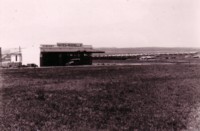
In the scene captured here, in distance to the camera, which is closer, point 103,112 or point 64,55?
point 103,112

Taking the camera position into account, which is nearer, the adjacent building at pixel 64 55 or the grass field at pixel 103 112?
the grass field at pixel 103 112

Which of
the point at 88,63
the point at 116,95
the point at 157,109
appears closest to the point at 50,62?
the point at 88,63

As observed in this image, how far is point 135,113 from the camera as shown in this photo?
14031 millimetres

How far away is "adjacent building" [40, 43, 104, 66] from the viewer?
63.4m

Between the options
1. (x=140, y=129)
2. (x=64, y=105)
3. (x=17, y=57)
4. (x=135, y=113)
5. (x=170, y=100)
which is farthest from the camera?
(x=17, y=57)

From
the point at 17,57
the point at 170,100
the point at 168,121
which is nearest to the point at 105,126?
the point at 168,121

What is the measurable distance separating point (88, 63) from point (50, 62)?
8046 millimetres

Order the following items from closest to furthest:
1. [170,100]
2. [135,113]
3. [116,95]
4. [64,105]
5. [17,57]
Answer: [135,113], [64,105], [170,100], [116,95], [17,57]

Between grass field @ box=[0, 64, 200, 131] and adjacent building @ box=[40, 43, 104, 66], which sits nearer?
grass field @ box=[0, 64, 200, 131]

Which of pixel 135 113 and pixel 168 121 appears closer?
pixel 168 121

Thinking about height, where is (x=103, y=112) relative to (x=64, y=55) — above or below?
below

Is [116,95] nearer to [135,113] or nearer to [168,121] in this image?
[135,113]

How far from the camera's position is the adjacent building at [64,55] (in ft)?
208

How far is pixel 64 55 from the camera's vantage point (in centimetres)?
6606
